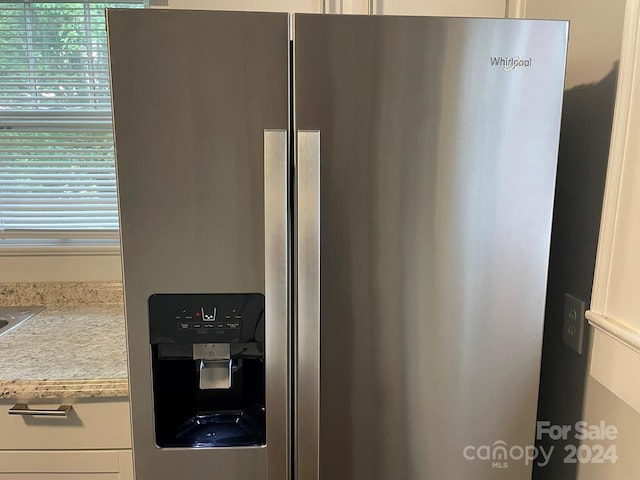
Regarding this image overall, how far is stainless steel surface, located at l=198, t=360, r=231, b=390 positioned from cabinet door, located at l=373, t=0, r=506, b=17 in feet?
3.81

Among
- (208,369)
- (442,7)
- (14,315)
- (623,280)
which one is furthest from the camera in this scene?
(14,315)

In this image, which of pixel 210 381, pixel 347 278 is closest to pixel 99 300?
pixel 210 381

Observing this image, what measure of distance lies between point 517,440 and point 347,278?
1.80 feet

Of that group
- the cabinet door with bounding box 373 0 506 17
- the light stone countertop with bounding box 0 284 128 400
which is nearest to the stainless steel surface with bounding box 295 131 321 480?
the light stone countertop with bounding box 0 284 128 400

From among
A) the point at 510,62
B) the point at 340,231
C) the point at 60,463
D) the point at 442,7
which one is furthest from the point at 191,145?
the point at 442,7

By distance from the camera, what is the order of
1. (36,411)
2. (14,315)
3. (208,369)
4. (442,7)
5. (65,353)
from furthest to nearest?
1. (14,315)
2. (442,7)
3. (65,353)
4. (36,411)
5. (208,369)

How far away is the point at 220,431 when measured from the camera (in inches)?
45.8

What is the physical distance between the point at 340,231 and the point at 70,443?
920mm

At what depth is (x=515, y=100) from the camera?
1.00 m

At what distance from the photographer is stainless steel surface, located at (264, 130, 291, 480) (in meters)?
0.98

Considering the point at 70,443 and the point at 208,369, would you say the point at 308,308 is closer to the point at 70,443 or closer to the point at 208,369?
the point at 208,369

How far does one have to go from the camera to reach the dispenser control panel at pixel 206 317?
3.43 feet

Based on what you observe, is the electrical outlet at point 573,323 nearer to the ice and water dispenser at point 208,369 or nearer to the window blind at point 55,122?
the ice and water dispenser at point 208,369

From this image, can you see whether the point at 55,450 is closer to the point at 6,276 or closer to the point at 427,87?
the point at 6,276
